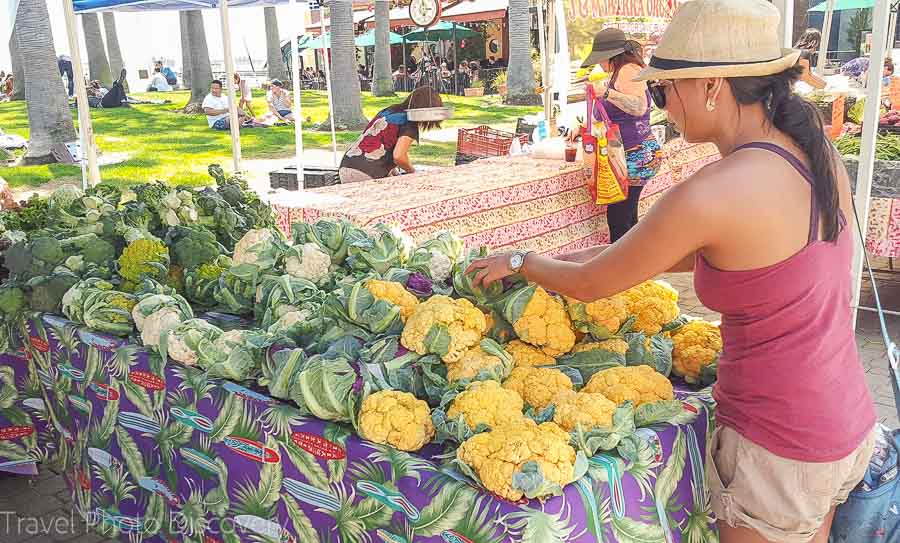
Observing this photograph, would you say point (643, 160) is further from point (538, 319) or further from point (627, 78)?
point (538, 319)

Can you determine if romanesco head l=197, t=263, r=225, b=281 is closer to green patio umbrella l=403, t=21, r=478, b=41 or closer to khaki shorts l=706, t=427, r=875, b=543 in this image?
khaki shorts l=706, t=427, r=875, b=543

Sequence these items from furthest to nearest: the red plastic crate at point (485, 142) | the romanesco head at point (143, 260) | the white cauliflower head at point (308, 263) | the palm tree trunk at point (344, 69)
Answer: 1. the palm tree trunk at point (344, 69)
2. the red plastic crate at point (485, 142)
3. the romanesco head at point (143, 260)
4. the white cauliflower head at point (308, 263)

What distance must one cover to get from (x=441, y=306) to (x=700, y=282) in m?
0.68

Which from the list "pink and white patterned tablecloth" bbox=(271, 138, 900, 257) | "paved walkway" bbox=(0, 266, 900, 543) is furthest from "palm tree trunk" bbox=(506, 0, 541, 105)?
"paved walkway" bbox=(0, 266, 900, 543)

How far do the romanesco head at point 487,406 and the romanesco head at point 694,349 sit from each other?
601mm

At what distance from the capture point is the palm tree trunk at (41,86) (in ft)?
39.4

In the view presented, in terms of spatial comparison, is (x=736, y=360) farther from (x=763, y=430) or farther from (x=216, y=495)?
(x=216, y=495)

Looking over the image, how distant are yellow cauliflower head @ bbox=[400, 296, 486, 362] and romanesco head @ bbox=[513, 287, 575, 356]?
119 millimetres

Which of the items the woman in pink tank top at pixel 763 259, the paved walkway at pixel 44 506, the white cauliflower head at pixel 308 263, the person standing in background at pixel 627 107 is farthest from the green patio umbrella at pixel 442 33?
the woman in pink tank top at pixel 763 259

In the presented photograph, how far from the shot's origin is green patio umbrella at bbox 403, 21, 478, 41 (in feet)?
87.1

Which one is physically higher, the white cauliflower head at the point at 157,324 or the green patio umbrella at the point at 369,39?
the green patio umbrella at the point at 369,39

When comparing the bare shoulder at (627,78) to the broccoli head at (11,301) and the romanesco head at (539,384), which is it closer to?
the romanesco head at (539,384)

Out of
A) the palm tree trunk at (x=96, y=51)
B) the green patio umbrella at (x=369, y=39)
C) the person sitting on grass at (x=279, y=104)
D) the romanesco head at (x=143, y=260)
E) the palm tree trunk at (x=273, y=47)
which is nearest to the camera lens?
the romanesco head at (x=143, y=260)

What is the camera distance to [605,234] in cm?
716
